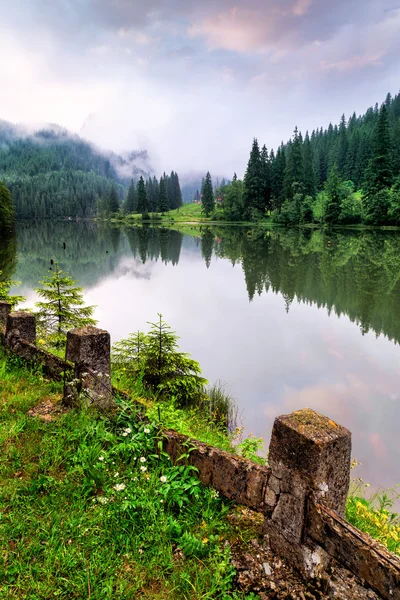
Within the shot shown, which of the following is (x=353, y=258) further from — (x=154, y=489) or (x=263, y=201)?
(x=263, y=201)

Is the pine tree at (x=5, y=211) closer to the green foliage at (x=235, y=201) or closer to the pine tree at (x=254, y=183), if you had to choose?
the green foliage at (x=235, y=201)

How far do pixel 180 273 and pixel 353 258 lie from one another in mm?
18218

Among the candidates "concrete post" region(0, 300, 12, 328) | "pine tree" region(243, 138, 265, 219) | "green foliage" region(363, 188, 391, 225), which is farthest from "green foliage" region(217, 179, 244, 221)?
"concrete post" region(0, 300, 12, 328)

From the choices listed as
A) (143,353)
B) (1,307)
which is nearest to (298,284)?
(143,353)

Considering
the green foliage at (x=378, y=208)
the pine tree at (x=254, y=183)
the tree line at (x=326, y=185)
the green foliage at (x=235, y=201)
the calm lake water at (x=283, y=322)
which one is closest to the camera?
the calm lake water at (x=283, y=322)

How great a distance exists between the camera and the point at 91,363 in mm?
4828

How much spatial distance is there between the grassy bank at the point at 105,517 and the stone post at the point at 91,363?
265 mm

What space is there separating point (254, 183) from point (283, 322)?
274 feet

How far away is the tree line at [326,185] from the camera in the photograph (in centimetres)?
6900

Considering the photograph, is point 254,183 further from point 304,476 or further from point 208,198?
point 304,476

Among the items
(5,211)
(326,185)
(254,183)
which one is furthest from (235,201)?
(5,211)

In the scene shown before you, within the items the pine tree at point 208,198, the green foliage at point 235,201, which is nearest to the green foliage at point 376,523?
the green foliage at point 235,201

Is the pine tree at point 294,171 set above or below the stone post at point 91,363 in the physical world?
above

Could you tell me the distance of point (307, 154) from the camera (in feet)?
324
